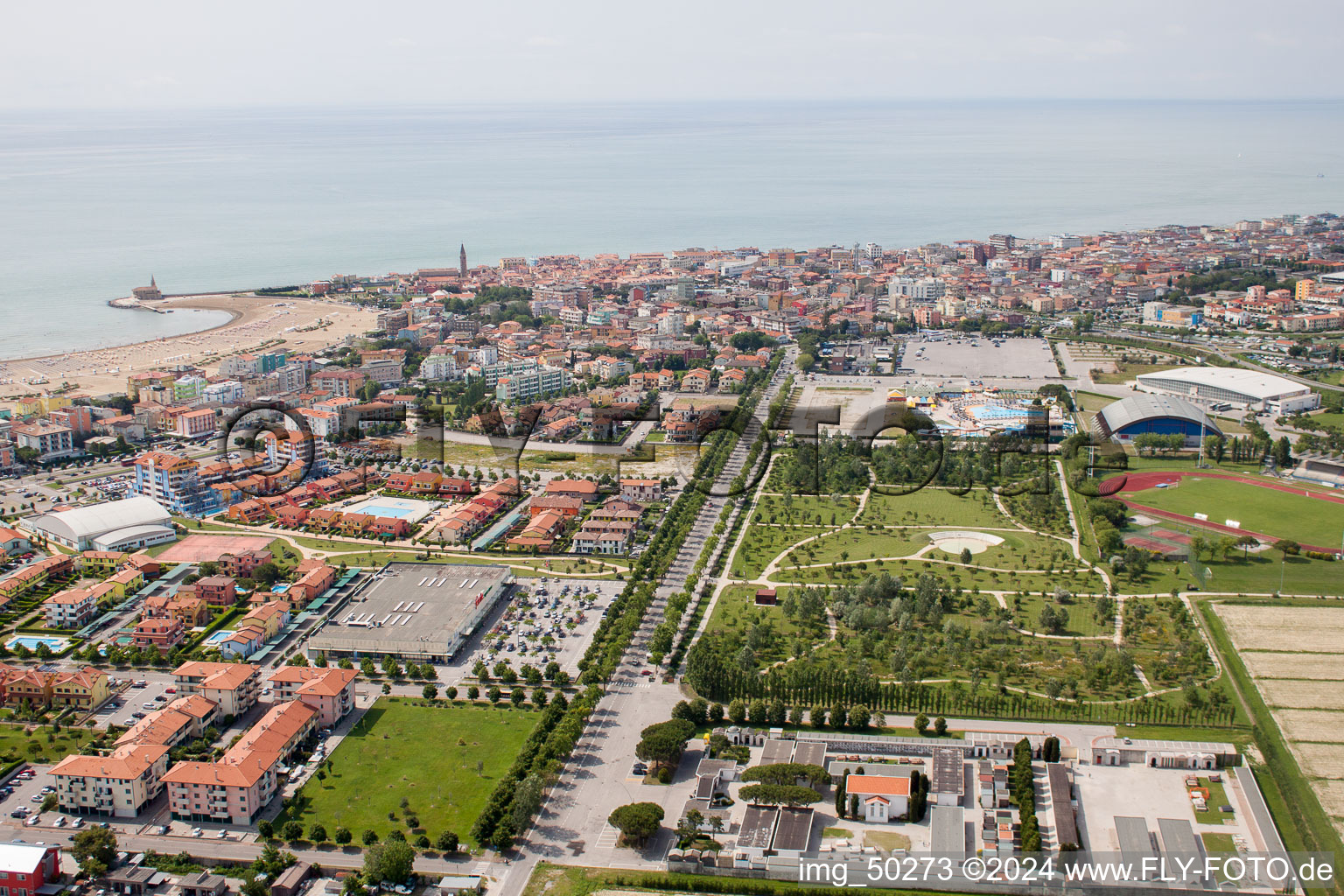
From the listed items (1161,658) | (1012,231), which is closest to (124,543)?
(1161,658)

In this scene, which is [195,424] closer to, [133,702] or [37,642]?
[37,642]

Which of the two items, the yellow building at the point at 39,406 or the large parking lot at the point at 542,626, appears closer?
the large parking lot at the point at 542,626

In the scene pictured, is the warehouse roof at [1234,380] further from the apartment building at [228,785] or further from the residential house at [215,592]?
the apartment building at [228,785]

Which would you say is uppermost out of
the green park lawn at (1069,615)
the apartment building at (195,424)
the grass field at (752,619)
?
the apartment building at (195,424)

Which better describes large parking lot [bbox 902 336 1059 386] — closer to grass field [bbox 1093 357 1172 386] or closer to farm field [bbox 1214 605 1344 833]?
grass field [bbox 1093 357 1172 386]

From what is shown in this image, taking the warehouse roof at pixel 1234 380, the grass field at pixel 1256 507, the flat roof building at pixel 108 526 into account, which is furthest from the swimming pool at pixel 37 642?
the warehouse roof at pixel 1234 380

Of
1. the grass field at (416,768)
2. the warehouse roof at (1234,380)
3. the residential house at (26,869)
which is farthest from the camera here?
the warehouse roof at (1234,380)

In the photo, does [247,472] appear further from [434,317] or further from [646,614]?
[434,317]

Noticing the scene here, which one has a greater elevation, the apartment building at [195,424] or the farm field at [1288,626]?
the apartment building at [195,424]
